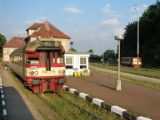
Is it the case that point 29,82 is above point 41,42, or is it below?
below

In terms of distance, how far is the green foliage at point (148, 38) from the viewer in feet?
237

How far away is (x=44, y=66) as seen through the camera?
21484 millimetres

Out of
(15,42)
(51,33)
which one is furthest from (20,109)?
(15,42)

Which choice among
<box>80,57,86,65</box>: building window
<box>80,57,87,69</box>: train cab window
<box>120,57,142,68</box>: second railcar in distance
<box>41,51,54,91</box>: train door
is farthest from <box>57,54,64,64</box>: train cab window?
<box>120,57,142,68</box>: second railcar in distance

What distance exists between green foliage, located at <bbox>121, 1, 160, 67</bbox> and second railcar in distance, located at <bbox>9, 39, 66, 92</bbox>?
48.5 metres

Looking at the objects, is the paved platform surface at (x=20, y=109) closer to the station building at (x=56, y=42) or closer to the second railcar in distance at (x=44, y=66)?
the second railcar in distance at (x=44, y=66)

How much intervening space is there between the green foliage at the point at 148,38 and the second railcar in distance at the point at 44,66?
159 feet

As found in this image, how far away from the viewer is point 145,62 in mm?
77250

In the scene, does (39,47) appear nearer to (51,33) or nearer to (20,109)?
(20,109)

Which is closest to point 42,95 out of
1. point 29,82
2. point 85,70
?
point 29,82

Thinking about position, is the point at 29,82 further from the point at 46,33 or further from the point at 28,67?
the point at 46,33

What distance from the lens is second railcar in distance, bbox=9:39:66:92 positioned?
21.4 meters

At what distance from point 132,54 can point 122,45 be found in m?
7.97

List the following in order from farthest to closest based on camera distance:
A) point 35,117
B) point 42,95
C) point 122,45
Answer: point 122,45 → point 42,95 → point 35,117
